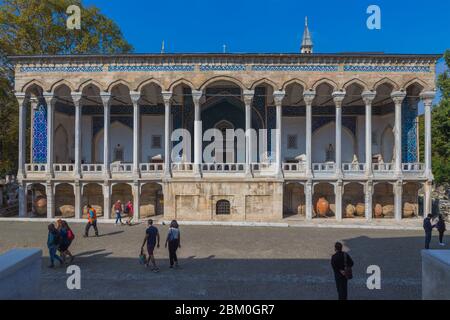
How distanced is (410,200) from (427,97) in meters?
6.30

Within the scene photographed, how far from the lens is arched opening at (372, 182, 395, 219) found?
19.3 m

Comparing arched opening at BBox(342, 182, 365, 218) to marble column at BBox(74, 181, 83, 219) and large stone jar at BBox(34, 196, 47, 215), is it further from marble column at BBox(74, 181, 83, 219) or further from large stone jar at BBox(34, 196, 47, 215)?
large stone jar at BBox(34, 196, 47, 215)

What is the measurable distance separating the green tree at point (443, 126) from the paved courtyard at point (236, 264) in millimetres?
9723

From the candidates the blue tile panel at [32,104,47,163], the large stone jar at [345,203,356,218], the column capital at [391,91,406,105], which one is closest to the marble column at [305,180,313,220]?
the large stone jar at [345,203,356,218]

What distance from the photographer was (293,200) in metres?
20.0

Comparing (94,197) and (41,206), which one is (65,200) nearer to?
(41,206)

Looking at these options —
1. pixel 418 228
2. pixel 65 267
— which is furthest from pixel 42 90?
pixel 418 228

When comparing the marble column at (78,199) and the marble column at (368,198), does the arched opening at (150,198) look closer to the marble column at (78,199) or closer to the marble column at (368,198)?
the marble column at (78,199)

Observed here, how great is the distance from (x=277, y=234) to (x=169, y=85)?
1053cm

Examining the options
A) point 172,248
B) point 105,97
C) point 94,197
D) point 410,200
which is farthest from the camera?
point 94,197

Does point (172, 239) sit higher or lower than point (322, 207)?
higher

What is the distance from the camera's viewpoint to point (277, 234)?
14344 millimetres

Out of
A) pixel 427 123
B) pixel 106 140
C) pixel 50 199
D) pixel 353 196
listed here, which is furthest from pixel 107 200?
pixel 427 123
